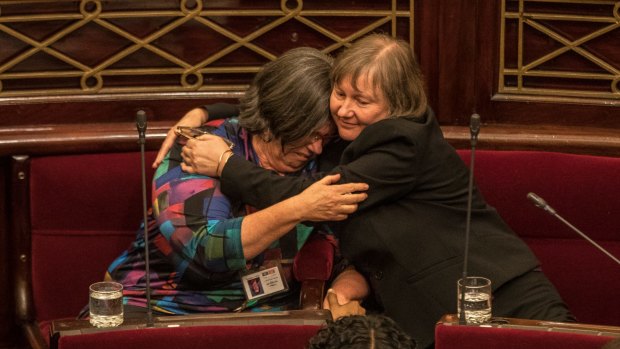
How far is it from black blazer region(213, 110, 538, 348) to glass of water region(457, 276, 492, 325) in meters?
0.40

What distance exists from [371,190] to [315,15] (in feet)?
2.62

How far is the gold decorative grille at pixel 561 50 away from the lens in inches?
123

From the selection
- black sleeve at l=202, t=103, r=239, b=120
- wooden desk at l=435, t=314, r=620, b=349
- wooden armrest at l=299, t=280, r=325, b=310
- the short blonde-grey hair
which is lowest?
wooden armrest at l=299, t=280, r=325, b=310

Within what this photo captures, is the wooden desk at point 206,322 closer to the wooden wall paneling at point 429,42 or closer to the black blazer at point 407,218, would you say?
the black blazer at point 407,218

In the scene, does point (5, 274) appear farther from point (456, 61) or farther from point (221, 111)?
point (456, 61)

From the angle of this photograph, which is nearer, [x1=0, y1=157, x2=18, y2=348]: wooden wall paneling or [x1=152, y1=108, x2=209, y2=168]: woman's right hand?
[x1=152, y1=108, x2=209, y2=168]: woman's right hand

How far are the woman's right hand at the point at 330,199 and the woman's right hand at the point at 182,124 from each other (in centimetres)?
41

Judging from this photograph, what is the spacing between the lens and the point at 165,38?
3184mm

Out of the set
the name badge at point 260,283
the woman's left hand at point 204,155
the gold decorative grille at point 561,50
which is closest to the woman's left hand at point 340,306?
the name badge at point 260,283

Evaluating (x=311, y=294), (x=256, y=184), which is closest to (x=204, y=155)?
(x=256, y=184)

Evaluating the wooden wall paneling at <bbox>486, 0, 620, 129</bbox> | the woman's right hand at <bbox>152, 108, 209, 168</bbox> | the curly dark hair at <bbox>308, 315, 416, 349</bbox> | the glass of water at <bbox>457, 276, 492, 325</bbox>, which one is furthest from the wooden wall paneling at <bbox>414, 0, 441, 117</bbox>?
the curly dark hair at <bbox>308, 315, 416, 349</bbox>

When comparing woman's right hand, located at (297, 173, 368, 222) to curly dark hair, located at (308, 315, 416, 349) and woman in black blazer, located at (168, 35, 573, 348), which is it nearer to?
woman in black blazer, located at (168, 35, 573, 348)

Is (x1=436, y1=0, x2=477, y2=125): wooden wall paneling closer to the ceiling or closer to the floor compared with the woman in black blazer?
closer to the ceiling

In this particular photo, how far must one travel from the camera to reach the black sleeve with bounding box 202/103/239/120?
291 centimetres
